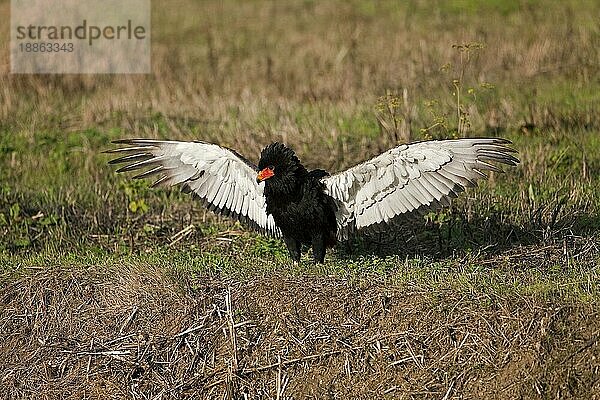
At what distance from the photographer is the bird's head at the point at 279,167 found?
6.59 m

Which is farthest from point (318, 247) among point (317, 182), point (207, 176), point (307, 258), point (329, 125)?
point (329, 125)

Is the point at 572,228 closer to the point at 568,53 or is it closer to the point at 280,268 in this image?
the point at 280,268

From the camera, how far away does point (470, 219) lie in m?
7.77

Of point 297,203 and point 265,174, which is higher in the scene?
point 265,174

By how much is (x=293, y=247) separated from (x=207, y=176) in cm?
84

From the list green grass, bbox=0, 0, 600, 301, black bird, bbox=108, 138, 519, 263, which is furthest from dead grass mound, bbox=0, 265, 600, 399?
black bird, bbox=108, 138, 519, 263

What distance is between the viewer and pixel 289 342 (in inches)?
242

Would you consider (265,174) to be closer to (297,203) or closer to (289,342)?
(297,203)

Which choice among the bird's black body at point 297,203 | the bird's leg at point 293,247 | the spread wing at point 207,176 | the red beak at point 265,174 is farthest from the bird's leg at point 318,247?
the red beak at point 265,174

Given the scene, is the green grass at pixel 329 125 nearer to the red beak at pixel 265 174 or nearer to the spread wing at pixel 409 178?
the spread wing at pixel 409 178

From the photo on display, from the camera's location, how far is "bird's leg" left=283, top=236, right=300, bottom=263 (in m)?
6.93

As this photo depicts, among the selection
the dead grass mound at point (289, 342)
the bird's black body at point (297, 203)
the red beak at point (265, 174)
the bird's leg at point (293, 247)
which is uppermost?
the red beak at point (265, 174)

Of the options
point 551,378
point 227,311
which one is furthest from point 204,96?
point 551,378

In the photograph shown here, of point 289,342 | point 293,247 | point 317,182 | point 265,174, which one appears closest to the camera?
point 289,342
